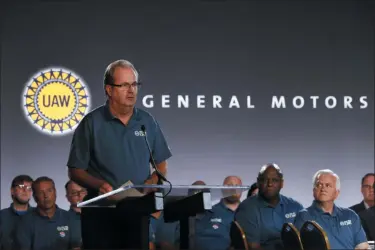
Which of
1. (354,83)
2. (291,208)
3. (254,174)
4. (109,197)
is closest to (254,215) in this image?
(291,208)

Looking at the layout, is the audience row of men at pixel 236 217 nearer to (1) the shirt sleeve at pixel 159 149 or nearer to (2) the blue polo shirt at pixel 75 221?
(2) the blue polo shirt at pixel 75 221

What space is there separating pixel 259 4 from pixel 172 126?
1.36 meters

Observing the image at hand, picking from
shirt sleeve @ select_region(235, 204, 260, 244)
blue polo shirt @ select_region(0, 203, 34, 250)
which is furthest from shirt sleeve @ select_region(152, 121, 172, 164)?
blue polo shirt @ select_region(0, 203, 34, 250)

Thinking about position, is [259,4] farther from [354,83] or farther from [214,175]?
[214,175]

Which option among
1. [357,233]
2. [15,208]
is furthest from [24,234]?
[357,233]

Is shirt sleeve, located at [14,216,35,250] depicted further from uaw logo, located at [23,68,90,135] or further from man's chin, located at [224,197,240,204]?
man's chin, located at [224,197,240,204]

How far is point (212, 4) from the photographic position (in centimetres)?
739

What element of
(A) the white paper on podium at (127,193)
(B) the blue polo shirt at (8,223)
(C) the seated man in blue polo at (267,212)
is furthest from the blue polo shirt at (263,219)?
(A) the white paper on podium at (127,193)

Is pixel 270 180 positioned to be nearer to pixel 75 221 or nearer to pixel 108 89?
pixel 75 221

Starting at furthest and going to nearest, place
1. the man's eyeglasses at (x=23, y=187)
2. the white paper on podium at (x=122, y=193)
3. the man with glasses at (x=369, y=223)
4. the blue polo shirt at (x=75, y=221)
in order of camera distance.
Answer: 1. the man with glasses at (x=369, y=223)
2. the man's eyeglasses at (x=23, y=187)
3. the blue polo shirt at (x=75, y=221)
4. the white paper on podium at (x=122, y=193)

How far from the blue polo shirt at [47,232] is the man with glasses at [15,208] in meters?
0.08

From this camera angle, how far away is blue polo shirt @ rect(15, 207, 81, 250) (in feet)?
22.0

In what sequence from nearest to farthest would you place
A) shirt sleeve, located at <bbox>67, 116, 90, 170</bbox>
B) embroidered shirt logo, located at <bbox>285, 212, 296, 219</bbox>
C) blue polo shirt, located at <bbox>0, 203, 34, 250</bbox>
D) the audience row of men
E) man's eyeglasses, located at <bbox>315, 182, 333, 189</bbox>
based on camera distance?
shirt sleeve, located at <bbox>67, 116, 90, 170</bbox> → the audience row of men → man's eyeglasses, located at <bbox>315, 182, 333, 189</bbox> → embroidered shirt logo, located at <bbox>285, 212, 296, 219</bbox> → blue polo shirt, located at <bbox>0, 203, 34, 250</bbox>

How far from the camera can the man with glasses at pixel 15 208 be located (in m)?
6.79
